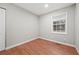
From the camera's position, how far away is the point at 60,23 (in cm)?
108

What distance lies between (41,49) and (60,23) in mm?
498

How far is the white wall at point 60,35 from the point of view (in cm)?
102

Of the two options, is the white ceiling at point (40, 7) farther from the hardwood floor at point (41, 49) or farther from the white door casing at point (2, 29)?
the hardwood floor at point (41, 49)

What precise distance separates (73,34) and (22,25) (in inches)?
30.8

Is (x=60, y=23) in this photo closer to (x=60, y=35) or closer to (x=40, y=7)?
(x=60, y=35)

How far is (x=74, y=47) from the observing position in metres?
1.02

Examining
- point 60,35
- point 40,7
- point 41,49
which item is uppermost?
point 40,7

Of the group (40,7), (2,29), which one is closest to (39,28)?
(40,7)

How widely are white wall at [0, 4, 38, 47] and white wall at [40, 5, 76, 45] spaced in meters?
0.12

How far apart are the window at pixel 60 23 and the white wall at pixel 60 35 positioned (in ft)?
0.15

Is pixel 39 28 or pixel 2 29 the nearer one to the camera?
pixel 2 29

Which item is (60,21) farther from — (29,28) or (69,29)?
(29,28)
